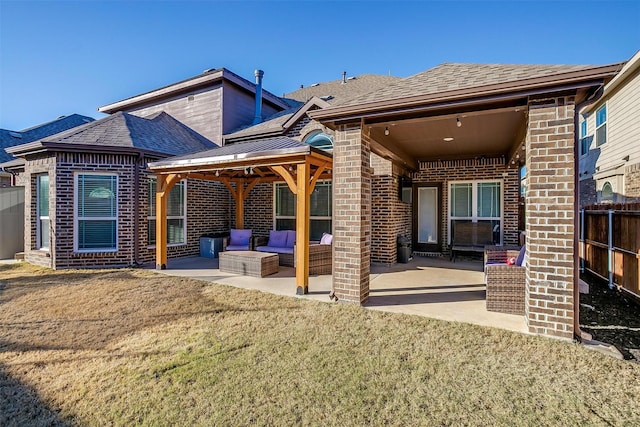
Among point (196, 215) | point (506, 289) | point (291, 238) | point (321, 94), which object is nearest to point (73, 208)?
point (196, 215)

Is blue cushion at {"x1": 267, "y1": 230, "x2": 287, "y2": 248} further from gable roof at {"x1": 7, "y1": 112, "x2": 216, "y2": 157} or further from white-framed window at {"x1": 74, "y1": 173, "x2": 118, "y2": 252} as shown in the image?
white-framed window at {"x1": 74, "y1": 173, "x2": 118, "y2": 252}

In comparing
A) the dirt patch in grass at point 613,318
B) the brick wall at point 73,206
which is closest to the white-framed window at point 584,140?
Result: the dirt patch in grass at point 613,318

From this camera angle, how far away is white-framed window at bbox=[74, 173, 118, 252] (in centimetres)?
808

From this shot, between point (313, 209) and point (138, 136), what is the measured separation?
18.4ft

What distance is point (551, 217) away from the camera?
3.76m

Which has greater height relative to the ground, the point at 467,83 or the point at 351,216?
the point at 467,83

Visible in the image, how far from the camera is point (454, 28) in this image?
8.86 m

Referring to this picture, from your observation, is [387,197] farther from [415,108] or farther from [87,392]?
[87,392]

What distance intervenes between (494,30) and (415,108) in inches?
242

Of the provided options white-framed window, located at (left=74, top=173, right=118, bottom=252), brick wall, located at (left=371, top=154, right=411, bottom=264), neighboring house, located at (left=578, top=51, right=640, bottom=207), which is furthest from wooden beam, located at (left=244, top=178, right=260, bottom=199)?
neighboring house, located at (left=578, top=51, right=640, bottom=207)

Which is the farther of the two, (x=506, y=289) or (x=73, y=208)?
(x=73, y=208)

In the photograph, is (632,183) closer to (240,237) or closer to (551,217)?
(551,217)

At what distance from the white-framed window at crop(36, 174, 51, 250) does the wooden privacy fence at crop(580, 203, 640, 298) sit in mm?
13181

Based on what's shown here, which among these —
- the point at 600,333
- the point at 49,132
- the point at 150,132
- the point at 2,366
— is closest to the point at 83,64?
the point at 150,132
